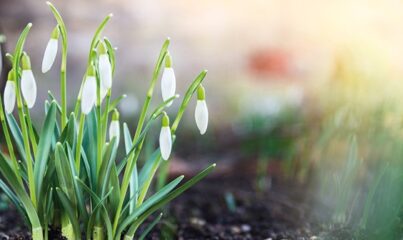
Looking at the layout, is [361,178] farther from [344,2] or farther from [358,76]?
[344,2]

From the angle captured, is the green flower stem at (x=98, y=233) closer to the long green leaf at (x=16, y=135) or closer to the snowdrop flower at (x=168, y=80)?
the long green leaf at (x=16, y=135)

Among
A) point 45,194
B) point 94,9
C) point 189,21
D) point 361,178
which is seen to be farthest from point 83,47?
point 45,194

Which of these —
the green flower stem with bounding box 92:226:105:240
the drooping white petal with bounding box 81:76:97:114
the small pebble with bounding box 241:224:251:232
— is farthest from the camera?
the small pebble with bounding box 241:224:251:232

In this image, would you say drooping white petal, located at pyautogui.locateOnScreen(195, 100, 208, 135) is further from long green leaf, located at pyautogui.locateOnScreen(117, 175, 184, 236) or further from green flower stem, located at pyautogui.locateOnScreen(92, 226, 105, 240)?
green flower stem, located at pyautogui.locateOnScreen(92, 226, 105, 240)

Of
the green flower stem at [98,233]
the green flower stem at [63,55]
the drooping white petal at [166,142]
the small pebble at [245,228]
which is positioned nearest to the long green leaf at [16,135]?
the green flower stem at [63,55]

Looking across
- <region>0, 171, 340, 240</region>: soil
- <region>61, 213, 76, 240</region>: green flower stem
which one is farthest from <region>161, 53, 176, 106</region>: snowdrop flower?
<region>0, 171, 340, 240</region>: soil

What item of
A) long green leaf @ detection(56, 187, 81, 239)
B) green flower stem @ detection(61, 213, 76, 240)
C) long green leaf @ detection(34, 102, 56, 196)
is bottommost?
green flower stem @ detection(61, 213, 76, 240)
